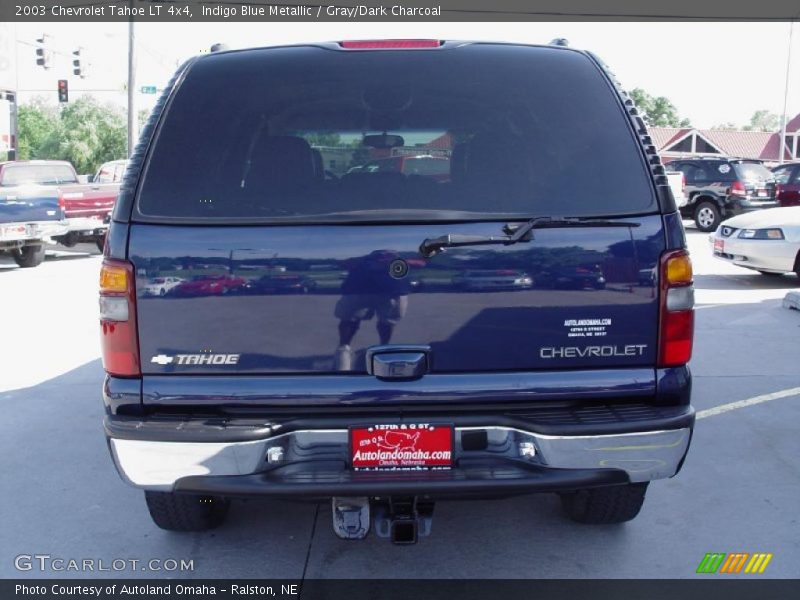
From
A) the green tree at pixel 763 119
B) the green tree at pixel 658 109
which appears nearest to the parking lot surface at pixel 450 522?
the green tree at pixel 658 109

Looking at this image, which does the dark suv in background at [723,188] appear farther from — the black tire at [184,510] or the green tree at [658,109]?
the green tree at [658,109]

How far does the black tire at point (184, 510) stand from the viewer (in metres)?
3.74

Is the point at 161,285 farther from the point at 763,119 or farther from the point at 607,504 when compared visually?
the point at 763,119

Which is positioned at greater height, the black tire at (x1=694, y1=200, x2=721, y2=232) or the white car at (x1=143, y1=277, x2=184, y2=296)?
the white car at (x1=143, y1=277, x2=184, y2=296)

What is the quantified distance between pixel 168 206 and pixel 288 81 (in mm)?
715

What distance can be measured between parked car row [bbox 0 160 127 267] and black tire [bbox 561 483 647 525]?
10734 millimetres

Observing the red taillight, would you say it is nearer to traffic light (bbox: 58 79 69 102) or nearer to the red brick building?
traffic light (bbox: 58 79 69 102)

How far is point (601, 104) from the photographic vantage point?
326 cm

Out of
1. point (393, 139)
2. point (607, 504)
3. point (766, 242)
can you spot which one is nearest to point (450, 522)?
point (607, 504)

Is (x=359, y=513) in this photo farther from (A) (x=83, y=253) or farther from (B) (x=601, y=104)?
(A) (x=83, y=253)

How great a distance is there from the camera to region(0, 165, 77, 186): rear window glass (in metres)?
16.0

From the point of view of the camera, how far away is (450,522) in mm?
4137

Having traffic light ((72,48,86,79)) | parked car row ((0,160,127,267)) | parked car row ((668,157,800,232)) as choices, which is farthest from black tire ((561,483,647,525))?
traffic light ((72,48,86,79))
